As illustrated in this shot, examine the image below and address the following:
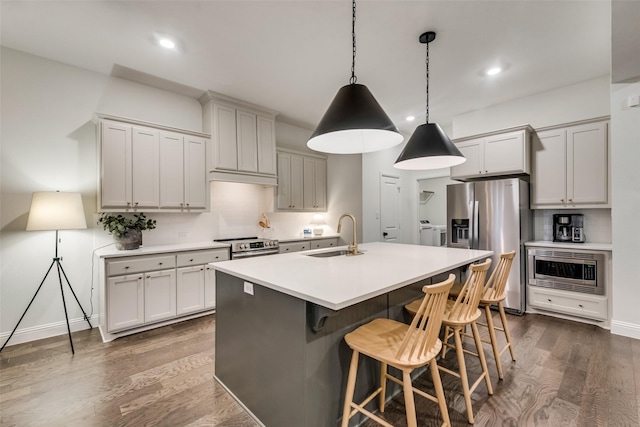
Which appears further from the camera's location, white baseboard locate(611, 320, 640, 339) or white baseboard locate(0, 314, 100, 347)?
white baseboard locate(611, 320, 640, 339)

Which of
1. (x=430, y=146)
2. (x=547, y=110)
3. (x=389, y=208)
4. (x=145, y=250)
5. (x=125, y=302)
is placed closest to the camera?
(x=430, y=146)

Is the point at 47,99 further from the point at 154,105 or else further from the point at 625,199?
the point at 625,199

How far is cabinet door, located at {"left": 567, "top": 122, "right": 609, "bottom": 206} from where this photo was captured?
3.46m

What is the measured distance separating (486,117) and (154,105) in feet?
16.1

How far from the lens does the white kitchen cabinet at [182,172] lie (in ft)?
11.8

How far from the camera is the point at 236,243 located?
12.9ft

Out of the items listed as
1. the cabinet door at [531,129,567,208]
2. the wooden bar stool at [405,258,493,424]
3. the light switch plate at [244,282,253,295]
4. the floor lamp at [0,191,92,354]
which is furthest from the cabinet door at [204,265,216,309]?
the cabinet door at [531,129,567,208]

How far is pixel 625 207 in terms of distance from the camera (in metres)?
3.12

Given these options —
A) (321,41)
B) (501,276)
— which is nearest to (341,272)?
(501,276)

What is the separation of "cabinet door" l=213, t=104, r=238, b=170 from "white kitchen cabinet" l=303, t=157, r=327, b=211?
148 centimetres

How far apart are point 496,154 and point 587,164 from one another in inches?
39.0

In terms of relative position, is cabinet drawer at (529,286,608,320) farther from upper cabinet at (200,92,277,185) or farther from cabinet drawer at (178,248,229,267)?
cabinet drawer at (178,248,229,267)

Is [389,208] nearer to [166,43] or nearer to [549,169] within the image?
[549,169]

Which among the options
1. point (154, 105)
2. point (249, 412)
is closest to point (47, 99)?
point (154, 105)
